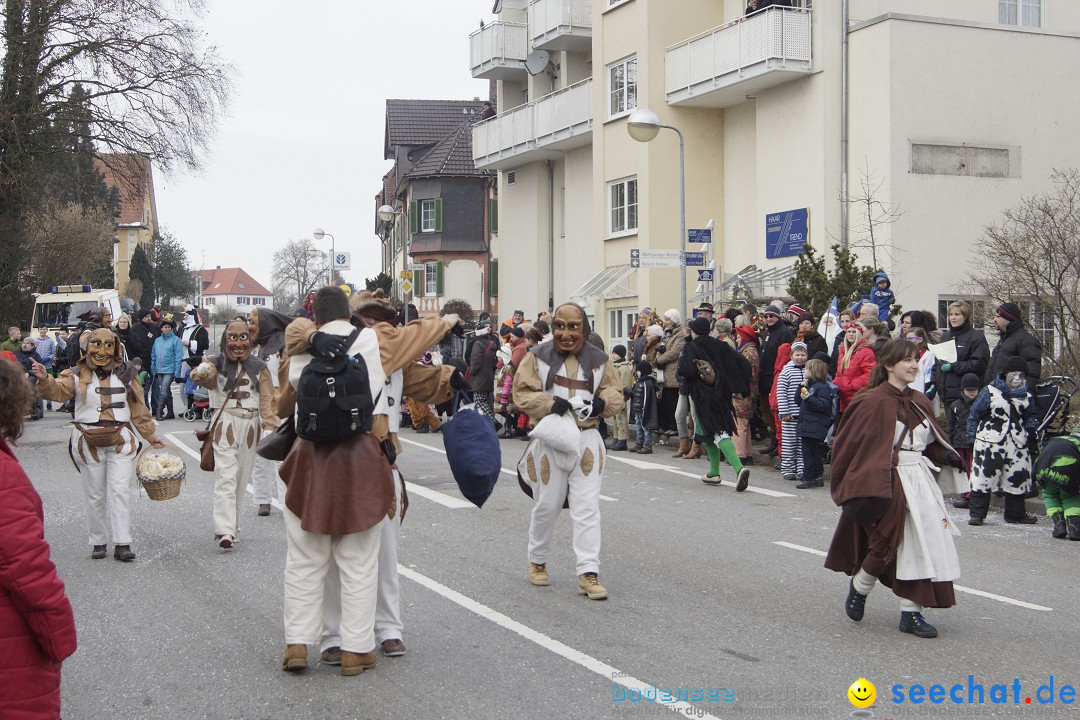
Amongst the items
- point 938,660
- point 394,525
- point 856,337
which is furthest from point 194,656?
point 856,337

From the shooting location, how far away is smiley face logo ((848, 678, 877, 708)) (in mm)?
5277

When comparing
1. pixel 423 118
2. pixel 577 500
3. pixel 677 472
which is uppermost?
pixel 423 118

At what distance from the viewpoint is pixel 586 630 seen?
6668 millimetres

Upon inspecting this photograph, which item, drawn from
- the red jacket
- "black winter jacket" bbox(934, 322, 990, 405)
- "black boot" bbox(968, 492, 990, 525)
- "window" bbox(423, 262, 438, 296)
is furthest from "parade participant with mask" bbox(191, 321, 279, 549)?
"window" bbox(423, 262, 438, 296)

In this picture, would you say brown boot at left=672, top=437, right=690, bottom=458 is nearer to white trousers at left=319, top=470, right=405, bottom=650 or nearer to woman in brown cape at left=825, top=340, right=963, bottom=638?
woman in brown cape at left=825, top=340, right=963, bottom=638

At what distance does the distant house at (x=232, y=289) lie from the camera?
17099 cm

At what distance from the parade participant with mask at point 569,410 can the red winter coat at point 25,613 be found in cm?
429

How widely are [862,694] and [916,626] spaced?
1.46 meters

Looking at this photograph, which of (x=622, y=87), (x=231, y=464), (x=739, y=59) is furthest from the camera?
(x=622, y=87)

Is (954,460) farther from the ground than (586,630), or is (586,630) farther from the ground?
(954,460)

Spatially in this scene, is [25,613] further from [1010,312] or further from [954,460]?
[1010,312]

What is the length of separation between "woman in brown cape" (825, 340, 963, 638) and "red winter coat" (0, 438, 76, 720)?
4.47 m

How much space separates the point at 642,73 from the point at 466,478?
23696 mm

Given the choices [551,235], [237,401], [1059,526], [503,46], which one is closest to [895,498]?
[1059,526]
